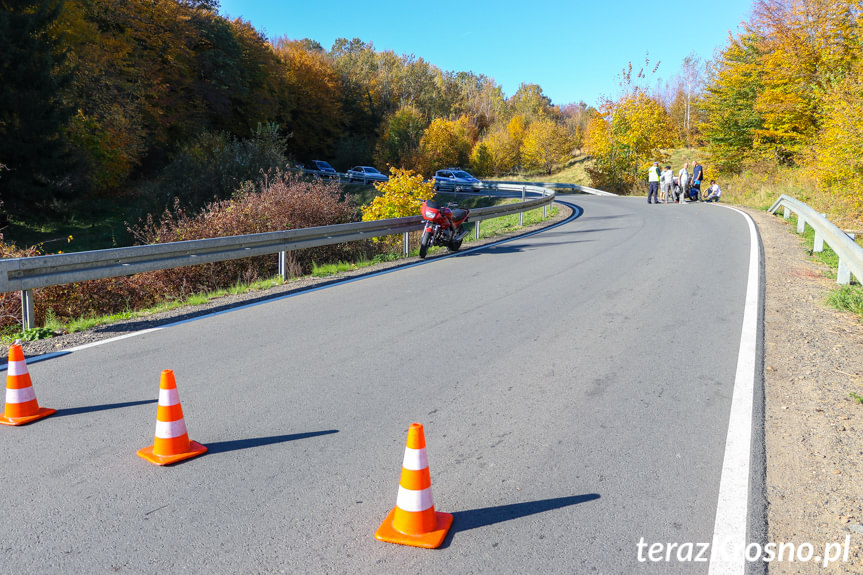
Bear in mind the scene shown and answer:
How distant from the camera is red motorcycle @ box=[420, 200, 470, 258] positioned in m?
13.1

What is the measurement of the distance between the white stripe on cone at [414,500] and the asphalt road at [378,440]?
0.20 meters

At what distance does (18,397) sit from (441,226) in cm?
976

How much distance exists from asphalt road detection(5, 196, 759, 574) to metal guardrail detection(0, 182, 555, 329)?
1609 mm

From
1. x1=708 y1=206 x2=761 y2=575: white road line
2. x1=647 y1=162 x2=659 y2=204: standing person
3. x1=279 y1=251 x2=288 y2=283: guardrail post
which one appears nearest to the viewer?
x1=708 y1=206 x2=761 y2=575: white road line

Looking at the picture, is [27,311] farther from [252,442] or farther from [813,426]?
[813,426]

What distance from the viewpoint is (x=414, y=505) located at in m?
3.11

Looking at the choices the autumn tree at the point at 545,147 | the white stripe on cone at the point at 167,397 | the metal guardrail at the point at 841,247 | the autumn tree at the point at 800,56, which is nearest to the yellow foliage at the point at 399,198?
the metal guardrail at the point at 841,247

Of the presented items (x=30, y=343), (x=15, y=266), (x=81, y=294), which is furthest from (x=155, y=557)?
(x=81, y=294)

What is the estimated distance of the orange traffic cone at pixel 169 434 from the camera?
3914 millimetres

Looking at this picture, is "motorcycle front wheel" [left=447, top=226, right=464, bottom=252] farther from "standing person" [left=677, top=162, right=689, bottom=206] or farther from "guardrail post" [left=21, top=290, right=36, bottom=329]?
"standing person" [left=677, top=162, right=689, bottom=206]

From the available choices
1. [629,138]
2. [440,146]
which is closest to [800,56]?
[629,138]

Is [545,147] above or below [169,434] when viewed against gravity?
above

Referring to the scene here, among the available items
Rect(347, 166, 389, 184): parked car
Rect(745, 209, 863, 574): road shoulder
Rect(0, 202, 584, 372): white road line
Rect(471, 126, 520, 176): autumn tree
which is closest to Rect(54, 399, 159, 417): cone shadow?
Rect(0, 202, 584, 372): white road line

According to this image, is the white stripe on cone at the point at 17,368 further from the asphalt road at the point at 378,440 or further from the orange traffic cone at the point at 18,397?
the asphalt road at the point at 378,440
